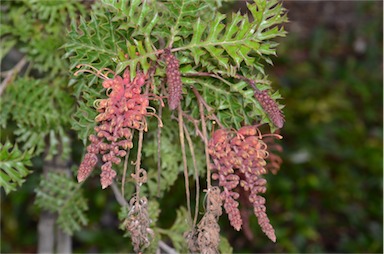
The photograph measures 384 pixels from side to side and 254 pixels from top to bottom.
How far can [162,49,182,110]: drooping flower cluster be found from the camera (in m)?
0.77

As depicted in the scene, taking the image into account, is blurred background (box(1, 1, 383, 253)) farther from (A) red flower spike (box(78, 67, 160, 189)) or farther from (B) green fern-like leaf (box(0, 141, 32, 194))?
(A) red flower spike (box(78, 67, 160, 189))

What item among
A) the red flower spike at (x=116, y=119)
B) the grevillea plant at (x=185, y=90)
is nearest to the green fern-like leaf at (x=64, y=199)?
the grevillea plant at (x=185, y=90)

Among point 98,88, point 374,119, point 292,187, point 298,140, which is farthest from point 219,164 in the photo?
point 374,119

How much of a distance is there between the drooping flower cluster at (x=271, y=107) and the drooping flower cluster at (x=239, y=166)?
0.04m

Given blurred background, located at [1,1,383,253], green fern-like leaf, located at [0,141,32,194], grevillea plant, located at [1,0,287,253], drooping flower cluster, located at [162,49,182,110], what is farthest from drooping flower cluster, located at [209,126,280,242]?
blurred background, located at [1,1,383,253]

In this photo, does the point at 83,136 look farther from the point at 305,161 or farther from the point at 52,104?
the point at 305,161

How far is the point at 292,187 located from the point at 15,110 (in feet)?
5.68

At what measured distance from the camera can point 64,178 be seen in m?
1.29

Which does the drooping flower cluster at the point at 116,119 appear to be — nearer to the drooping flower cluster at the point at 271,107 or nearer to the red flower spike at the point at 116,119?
the red flower spike at the point at 116,119

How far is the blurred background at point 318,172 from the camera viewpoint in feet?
8.16

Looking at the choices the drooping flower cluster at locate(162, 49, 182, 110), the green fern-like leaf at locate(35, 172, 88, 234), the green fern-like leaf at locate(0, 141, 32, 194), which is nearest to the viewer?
the drooping flower cluster at locate(162, 49, 182, 110)

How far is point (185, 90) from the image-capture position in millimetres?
879

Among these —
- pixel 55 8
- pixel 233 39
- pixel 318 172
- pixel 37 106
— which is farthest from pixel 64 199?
pixel 318 172

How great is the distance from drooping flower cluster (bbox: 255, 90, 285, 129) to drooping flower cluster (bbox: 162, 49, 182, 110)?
14cm
